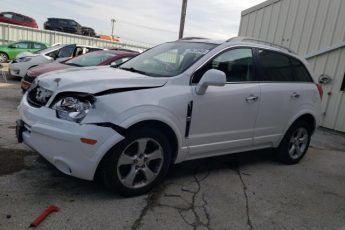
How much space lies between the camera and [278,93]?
451cm

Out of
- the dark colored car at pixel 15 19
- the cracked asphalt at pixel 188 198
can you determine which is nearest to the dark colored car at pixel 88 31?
the dark colored car at pixel 15 19

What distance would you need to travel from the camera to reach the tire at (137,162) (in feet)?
10.3

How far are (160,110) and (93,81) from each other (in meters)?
0.70

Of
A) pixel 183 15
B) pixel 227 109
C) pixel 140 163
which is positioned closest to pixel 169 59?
pixel 227 109

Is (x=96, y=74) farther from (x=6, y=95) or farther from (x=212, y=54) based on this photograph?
(x=6, y=95)

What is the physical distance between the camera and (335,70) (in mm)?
8305

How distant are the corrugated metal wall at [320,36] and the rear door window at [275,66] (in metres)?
4.07

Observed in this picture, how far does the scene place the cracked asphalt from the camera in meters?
2.98

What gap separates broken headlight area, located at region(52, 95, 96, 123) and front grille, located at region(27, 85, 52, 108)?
25cm

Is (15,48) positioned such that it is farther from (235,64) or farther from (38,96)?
(235,64)

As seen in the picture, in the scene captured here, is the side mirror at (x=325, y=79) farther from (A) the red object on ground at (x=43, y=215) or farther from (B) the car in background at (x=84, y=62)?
(A) the red object on ground at (x=43, y=215)

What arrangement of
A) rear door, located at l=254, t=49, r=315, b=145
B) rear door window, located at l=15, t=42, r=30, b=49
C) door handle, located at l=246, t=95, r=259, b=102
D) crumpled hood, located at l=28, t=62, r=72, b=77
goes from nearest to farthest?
door handle, located at l=246, t=95, r=259, b=102 → rear door, located at l=254, t=49, r=315, b=145 → crumpled hood, located at l=28, t=62, r=72, b=77 → rear door window, located at l=15, t=42, r=30, b=49

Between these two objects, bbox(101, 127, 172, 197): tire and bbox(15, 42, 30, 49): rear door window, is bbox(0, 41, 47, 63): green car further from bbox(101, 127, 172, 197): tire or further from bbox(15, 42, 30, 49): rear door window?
bbox(101, 127, 172, 197): tire

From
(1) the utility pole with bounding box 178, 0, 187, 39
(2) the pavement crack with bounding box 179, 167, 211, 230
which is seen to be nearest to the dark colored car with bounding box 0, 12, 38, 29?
(1) the utility pole with bounding box 178, 0, 187, 39
